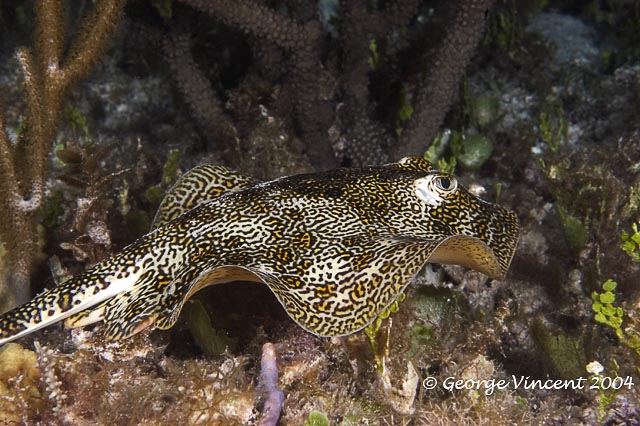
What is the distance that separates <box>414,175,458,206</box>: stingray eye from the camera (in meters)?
4.11

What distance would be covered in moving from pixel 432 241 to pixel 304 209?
1.04 metres

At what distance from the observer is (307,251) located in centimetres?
350

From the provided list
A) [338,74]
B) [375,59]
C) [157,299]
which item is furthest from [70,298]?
[375,59]

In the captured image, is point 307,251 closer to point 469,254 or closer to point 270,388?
point 270,388

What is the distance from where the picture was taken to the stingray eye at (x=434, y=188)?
4.11 meters

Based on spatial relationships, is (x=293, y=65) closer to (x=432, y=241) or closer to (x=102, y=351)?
(x=432, y=241)

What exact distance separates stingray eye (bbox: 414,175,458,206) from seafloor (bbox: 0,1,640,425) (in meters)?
0.90

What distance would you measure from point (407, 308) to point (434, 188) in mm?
1074

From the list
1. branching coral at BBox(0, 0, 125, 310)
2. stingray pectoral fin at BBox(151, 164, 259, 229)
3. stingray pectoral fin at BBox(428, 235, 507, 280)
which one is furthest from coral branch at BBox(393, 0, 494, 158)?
branching coral at BBox(0, 0, 125, 310)

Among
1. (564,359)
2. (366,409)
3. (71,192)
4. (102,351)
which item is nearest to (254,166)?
(71,192)

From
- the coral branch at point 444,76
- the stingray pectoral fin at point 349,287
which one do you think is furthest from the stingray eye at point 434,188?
the coral branch at point 444,76

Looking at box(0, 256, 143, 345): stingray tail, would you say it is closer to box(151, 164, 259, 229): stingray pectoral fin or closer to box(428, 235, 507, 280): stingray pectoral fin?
box(151, 164, 259, 229): stingray pectoral fin

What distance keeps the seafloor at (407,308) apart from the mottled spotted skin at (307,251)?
0.50m

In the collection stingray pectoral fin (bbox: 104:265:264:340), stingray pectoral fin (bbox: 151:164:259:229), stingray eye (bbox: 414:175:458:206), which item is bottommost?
stingray pectoral fin (bbox: 104:265:264:340)
